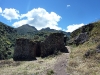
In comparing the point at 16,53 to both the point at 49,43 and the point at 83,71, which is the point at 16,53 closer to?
the point at 49,43

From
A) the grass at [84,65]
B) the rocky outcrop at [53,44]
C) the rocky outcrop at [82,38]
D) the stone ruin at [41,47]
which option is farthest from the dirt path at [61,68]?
the rocky outcrop at [82,38]

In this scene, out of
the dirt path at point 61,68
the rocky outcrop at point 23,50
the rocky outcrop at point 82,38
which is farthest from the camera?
the rocky outcrop at point 82,38

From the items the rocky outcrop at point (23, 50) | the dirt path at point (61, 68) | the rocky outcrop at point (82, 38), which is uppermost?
the rocky outcrop at point (82, 38)

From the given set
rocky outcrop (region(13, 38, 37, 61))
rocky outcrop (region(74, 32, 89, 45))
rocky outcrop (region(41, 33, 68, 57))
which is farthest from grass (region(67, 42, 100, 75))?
rocky outcrop (region(13, 38, 37, 61))

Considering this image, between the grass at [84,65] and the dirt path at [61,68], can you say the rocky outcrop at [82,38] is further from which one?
the dirt path at [61,68]

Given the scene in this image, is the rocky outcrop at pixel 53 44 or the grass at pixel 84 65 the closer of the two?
the grass at pixel 84 65

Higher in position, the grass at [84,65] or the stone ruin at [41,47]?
the stone ruin at [41,47]

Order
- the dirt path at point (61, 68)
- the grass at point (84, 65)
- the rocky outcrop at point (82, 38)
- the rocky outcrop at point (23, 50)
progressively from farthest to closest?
Answer: the rocky outcrop at point (82, 38)
the rocky outcrop at point (23, 50)
the dirt path at point (61, 68)
the grass at point (84, 65)

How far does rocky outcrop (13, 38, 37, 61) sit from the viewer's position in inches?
899

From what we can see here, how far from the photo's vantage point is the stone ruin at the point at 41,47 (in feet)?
75.1

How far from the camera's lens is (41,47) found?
78.9 feet

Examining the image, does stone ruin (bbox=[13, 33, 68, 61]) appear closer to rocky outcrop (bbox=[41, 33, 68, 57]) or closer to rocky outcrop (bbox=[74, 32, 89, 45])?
rocky outcrop (bbox=[41, 33, 68, 57])

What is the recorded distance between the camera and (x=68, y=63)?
1694 cm

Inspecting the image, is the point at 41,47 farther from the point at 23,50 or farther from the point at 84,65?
the point at 84,65
